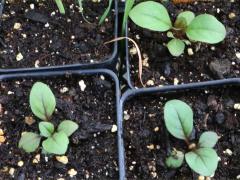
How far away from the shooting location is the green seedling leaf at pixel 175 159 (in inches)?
41.3

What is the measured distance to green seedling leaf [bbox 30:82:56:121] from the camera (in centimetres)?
105

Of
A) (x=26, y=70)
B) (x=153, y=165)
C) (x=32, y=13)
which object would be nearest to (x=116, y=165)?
(x=153, y=165)

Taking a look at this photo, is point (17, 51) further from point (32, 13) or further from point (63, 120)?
point (63, 120)

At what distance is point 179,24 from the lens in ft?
3.75

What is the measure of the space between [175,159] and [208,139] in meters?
0.09

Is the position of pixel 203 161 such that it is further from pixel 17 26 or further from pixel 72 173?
pixel 17 26

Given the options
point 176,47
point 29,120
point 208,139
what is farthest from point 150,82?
point 29,120

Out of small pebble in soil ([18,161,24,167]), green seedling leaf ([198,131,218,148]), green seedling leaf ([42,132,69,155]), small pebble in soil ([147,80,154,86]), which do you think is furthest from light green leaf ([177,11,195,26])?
small pebble in soil ([18,161,24,167])

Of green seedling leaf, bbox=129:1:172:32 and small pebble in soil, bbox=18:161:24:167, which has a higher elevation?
green seedling leaf, bbox=129:1:172:32

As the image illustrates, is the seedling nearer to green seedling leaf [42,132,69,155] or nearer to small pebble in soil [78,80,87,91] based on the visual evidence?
green seedling leaf [42,132,69,155]

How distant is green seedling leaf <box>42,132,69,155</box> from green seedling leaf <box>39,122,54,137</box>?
0.05 ft

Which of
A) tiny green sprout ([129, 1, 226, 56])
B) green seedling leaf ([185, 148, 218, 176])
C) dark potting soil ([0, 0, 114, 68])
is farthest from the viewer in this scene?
dark potting soil ([0, 0, 114, 68])

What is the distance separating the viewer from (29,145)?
1.05m

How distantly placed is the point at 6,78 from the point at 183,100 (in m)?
0.46
